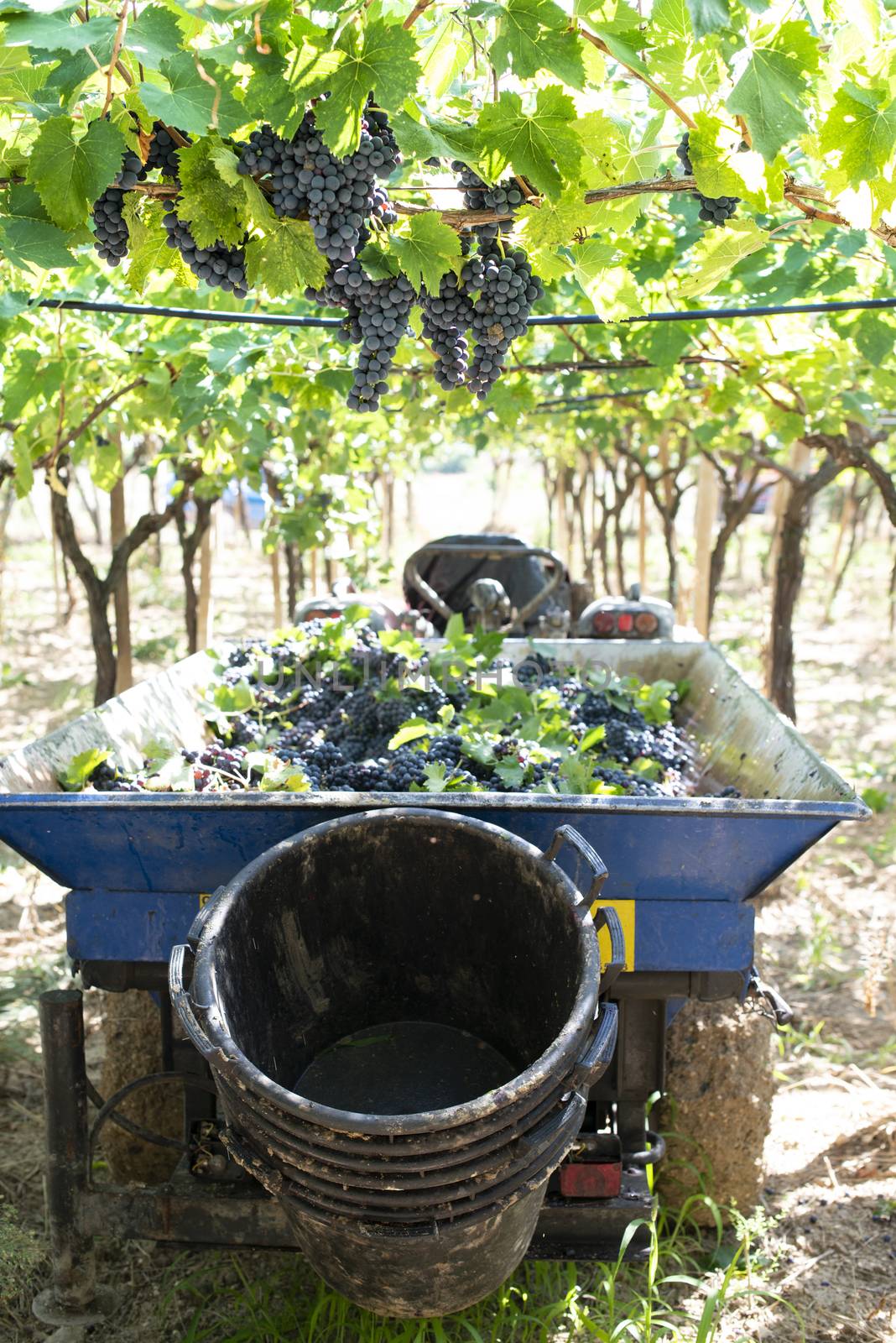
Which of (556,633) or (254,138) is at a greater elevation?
A: (254,138)

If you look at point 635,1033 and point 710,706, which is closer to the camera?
point 635,1033

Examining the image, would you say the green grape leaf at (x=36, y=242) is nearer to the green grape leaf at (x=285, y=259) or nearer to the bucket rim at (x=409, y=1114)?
the green grape leaf at (x=285, y=259)

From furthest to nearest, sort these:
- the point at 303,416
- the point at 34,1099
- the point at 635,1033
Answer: the point at 303,416 < the point at 34,1099 < the point at 635,1033

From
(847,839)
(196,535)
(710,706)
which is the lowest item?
(847,839)

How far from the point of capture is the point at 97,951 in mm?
2273

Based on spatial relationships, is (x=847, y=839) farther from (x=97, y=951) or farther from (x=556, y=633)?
(x=97, y=951)

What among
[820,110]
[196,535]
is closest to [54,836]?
[820,110]

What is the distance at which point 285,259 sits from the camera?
6.00 ft

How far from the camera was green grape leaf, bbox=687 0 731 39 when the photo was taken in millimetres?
1390

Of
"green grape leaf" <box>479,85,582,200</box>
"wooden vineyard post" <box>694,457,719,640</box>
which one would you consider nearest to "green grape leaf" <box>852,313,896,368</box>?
"green grape leaf" <box>479,85,582,200</box>

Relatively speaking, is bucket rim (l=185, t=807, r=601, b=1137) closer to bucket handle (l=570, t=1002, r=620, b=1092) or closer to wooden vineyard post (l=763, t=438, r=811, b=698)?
bucket handle (l=570, t=1002, r=620, b=1092)

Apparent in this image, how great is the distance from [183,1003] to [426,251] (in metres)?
1.33

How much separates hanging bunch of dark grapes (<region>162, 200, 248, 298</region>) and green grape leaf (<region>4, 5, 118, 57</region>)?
39 centimetres

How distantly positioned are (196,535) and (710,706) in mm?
3859
